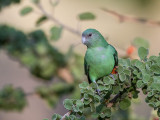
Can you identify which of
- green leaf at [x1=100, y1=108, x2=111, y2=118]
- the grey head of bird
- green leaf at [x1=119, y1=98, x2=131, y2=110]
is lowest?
green leaf at [x1=100, y1=108, x2=111, y2=118]

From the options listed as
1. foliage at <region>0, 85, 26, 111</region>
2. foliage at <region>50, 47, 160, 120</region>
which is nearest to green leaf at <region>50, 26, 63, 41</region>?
foliage at <region>0, 85, 26, 111</region>

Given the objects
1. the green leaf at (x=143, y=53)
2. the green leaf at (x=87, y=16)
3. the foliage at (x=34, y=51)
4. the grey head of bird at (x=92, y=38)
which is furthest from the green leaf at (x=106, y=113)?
the foliage at (x=34, y=51)

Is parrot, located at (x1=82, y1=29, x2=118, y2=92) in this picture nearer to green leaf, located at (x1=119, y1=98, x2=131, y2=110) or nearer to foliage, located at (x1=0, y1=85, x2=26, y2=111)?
green leaf, located at (x1=119, y1=98, x2=131, y2=110)

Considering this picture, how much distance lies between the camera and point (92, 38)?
1.53 metres

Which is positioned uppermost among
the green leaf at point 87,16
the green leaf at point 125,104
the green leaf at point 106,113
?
the green leaf at point 87,16

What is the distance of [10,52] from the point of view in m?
2.16

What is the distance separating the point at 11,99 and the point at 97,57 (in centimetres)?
75

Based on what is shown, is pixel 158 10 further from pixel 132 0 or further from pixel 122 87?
pixel 122 87

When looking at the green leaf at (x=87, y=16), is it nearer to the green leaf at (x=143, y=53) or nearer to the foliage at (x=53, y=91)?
the foliage at (x=53, y=91)

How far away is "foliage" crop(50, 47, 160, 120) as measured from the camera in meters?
1.07

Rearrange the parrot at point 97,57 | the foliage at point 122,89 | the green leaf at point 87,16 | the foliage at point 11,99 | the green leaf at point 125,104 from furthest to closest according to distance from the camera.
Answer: the foliage at point 11,99
the green leaf at point 87,16
the parrot at point 97,57
the green leaf at point 125,104
the foliage at point 122,89

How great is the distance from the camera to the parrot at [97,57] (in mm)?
1433

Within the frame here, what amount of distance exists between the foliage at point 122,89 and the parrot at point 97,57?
22cm

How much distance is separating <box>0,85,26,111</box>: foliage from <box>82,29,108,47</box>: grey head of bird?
0.66m
